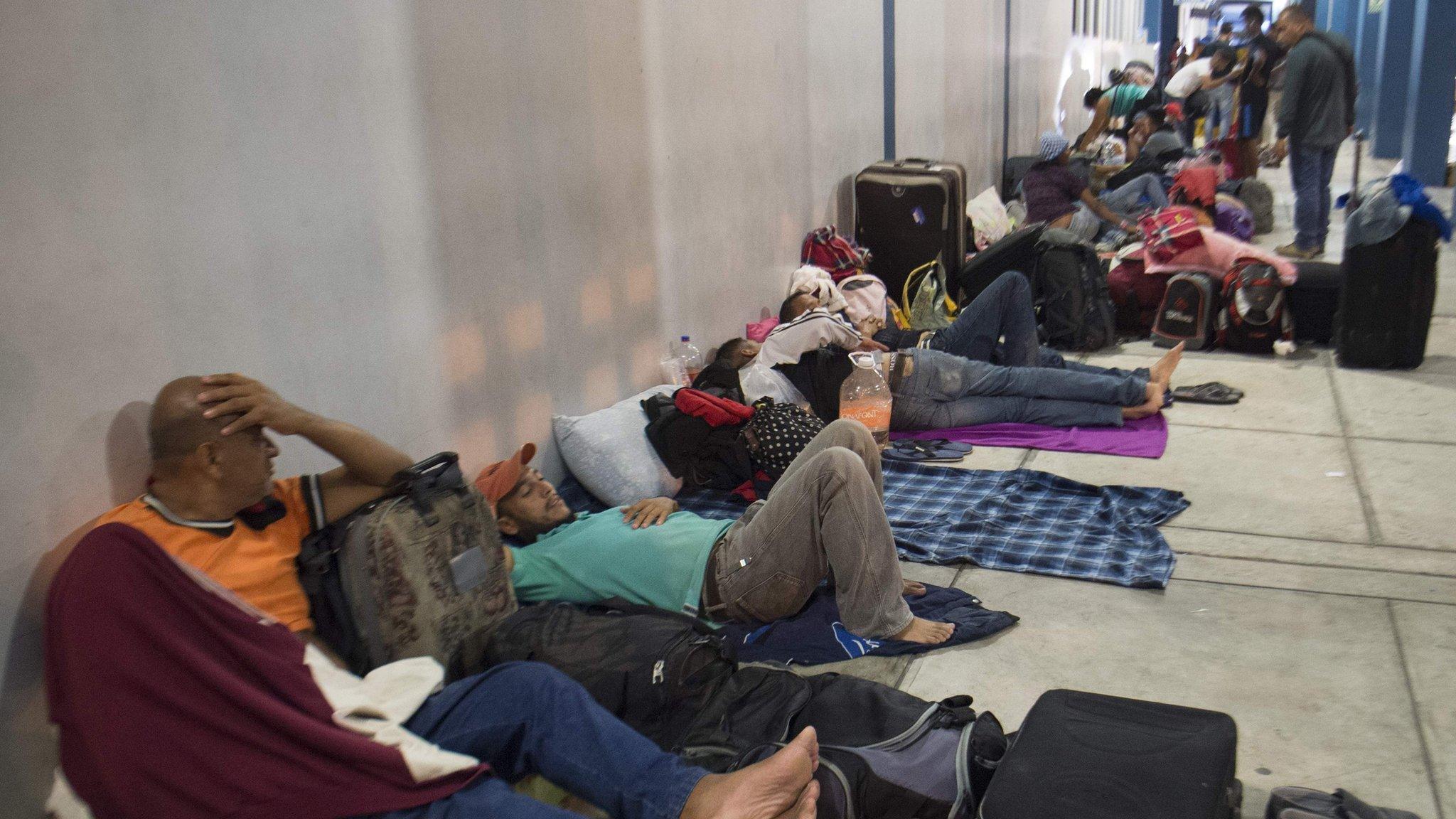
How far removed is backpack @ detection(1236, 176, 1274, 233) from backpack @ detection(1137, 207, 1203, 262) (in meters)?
4.12

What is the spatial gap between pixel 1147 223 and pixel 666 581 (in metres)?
5.22

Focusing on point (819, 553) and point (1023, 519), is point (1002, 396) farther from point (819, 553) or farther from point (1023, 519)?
point (819, 553)

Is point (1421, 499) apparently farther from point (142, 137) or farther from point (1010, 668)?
point (142, 137)

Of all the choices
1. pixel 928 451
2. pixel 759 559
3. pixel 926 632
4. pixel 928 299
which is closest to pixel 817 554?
pixel 759 559

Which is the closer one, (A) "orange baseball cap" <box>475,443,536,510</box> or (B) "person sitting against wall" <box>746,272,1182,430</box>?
(A) "orange baseball cap" <box>475,443,536,510</box>

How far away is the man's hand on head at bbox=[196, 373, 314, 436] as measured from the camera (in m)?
2.78

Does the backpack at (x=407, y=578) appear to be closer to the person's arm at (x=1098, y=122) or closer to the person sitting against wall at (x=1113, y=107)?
the person sitting against wall at (x=1113, y=107)

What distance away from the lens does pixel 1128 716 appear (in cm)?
265

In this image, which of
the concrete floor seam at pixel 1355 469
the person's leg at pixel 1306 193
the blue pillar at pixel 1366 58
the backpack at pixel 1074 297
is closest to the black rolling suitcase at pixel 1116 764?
the concrete floor seam at pixel 1355 469

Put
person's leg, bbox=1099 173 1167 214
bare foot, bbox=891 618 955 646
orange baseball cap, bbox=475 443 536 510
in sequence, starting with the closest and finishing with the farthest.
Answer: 1. bare foot, bbox=891 618 955 646
2. orange baseball cap, bbox=475 443 536 510
3. person's leg, bbox=1099 173 1167 214

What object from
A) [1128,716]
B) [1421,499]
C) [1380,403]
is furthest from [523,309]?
[1380,403]

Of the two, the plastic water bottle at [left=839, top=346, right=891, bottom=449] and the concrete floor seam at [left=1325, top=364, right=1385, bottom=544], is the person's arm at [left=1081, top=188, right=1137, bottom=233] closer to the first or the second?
the concrete floor seam at [left=1325, top=364, right=1385, bottom=544]

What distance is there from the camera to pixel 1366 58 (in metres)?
19.4

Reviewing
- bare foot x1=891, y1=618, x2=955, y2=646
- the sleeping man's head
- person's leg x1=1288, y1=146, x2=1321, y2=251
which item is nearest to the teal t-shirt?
the sleeping man's head
